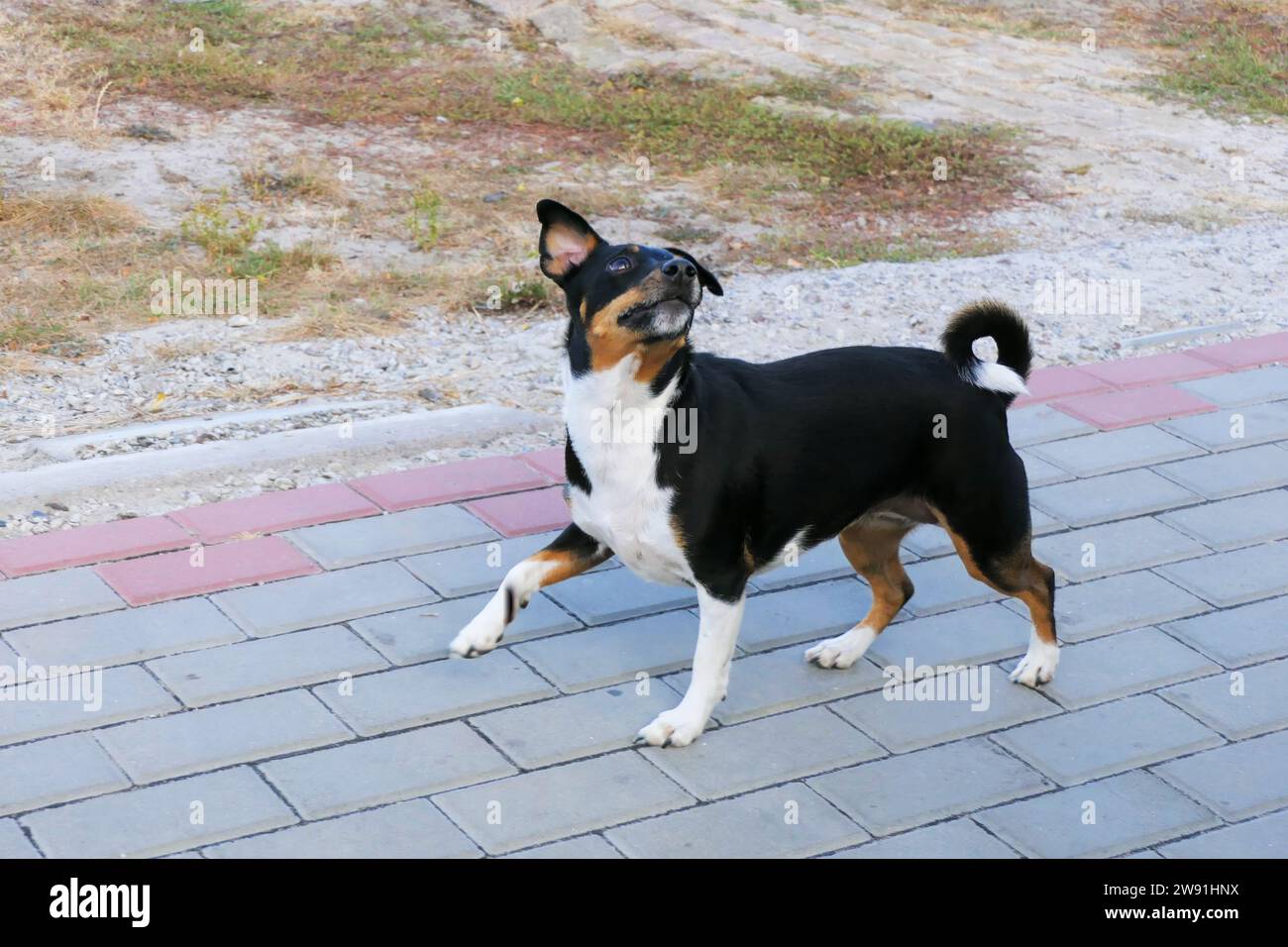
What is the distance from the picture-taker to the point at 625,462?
3748 millimetres

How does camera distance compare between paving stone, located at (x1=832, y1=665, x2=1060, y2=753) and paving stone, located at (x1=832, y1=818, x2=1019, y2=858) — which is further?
paving stone, located at (x1=832, y1=665, x2=1060, y2=753)

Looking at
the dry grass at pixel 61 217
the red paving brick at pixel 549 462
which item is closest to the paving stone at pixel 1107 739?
the red paving brick at pixel 549 462

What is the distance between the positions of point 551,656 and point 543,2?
9.09 meters

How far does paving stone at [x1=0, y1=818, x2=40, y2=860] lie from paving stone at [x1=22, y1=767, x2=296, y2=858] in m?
0.02

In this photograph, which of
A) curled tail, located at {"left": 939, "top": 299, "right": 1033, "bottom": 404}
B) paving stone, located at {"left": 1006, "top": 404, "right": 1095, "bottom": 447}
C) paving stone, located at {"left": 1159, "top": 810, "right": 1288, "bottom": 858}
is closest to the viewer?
paving stone, located at {"left": 1159, "top": 810, "right": 1288, "bottom": 858}

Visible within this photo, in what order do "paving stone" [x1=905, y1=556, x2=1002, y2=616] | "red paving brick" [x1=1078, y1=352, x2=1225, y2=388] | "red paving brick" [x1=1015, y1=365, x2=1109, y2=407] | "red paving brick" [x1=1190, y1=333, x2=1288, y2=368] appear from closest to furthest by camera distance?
"paving stone" [x1=905, y1=556, x2=1002, y2=616]
"red paving brick" [x1=1015, y1=365, x2=1109, y2=407]
"red paving brick" [x1=1078, y1=352, x2=1225, y2=388]
"red paving brick" [x1=1190, y1=333, x2=1288, y2=368]

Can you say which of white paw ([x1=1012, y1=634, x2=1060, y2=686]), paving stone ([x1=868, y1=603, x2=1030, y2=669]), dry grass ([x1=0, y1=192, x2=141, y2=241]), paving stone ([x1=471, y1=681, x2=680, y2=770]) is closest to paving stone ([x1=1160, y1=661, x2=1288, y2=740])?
white paw ([x1=1012, y1=634, x2=1060, y2=686])

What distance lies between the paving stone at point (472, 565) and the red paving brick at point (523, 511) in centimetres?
7

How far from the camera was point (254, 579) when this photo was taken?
4500 millimetres

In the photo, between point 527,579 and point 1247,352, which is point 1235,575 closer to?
point 1247,352

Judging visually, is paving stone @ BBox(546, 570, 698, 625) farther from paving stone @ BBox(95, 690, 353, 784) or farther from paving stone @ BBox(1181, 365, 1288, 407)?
paving stone @ BBox(1181, 365, 1288, 407)

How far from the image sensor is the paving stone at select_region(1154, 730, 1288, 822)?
145 inches

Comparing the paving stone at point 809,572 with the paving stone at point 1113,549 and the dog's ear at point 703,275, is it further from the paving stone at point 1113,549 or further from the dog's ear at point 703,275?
the dog's ear at point 703,275
